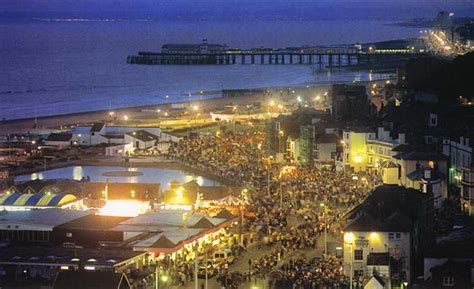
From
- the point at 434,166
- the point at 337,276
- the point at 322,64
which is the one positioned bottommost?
the point at 337,276

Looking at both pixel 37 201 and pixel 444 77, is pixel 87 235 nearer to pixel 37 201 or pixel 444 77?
pixel 37 201

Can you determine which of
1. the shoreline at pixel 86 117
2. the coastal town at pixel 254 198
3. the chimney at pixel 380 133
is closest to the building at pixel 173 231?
the coastal town at pixel 254 198

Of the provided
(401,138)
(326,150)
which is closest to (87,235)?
(401,138)

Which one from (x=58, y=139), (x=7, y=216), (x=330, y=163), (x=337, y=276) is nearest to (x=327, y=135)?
(x=330, y=163)

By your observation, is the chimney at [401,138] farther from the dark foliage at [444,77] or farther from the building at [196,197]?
the dark foliage at [444,77]

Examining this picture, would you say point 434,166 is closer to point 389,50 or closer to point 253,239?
point 253,239
